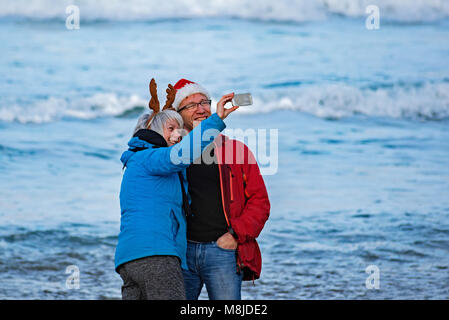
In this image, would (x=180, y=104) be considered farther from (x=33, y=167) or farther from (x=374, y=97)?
(x=374, y=97)

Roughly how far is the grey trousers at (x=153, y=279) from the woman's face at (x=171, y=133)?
54 centimetres

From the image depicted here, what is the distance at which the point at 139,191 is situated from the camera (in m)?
2.72

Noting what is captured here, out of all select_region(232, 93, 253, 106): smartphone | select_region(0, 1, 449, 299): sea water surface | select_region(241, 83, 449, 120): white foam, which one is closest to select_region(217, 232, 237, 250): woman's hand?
select_region(232, 93, 253, 106): smartphone

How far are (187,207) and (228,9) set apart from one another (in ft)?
58.2

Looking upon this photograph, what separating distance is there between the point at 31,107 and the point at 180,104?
12.6m

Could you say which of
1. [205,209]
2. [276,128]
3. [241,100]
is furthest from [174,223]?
[276,128]

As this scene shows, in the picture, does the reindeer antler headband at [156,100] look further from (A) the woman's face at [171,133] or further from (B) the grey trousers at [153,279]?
(B) the grey trousers at [153,279]

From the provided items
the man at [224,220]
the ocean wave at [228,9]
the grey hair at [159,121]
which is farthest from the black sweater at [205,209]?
the ocean wave at [228,9]

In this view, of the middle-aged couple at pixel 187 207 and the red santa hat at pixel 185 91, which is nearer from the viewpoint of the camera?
the middle-aged couple at pixel 187 207

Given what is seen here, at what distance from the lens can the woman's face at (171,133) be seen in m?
2.90

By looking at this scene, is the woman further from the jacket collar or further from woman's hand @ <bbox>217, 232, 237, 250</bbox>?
woman's hand @ <bbox>217, 232, 237, 250</bbox>

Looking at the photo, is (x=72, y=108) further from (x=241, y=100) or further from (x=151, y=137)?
(x=241, y=100)

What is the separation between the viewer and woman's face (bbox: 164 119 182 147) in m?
2.90

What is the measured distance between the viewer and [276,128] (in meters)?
14.4
